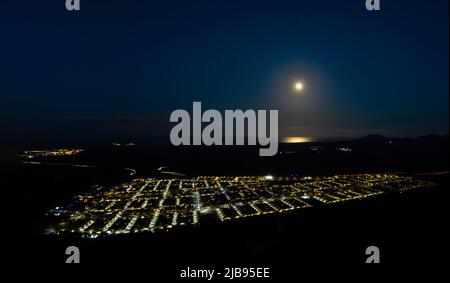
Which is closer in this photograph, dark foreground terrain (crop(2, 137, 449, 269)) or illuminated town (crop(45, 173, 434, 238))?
dark foreground terrain (crop(2, 137, 449, 269))

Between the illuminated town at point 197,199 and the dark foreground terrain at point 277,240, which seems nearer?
the dark foreground terrain at point 277,240

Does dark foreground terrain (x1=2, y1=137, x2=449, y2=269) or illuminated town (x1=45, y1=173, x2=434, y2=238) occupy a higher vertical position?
dark foreground terrain (x1=2, y1=137, x2=449, y2=269)

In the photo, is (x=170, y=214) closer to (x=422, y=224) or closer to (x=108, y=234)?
(x=108, y=234)

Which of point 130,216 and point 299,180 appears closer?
point 130,216

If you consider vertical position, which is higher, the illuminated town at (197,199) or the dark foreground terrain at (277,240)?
the dark foreground terrain at (277,240)
